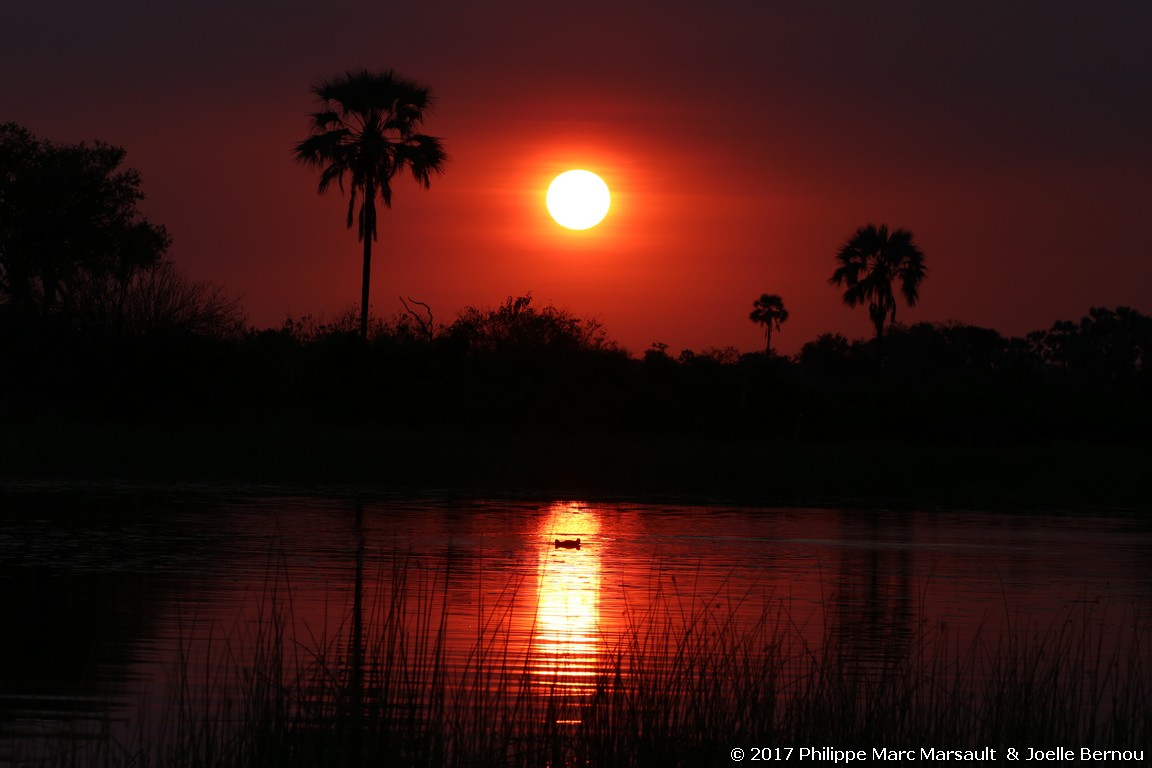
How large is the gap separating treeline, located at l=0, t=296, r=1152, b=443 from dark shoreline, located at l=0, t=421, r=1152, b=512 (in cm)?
640

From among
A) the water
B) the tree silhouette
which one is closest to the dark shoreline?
the water

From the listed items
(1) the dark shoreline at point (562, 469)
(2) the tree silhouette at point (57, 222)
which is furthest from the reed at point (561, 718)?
(2) the tree silhouette at point (57, 222)

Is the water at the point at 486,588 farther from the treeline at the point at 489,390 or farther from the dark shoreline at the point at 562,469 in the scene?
the treeline at the point at 489,390

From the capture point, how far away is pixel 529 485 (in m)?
34.2

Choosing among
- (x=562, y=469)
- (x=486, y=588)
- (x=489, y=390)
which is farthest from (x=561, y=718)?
(x=489, y=390)

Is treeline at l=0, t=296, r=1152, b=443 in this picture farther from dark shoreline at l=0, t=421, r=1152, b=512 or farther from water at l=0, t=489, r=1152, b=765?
water at l=0, t=489, r=1152, b=765

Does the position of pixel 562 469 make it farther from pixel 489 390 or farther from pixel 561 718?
pixel 561 718

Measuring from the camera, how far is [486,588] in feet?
55.4

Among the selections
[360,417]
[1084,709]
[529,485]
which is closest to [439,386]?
[360,417]

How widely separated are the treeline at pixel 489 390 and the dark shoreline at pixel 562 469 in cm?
640

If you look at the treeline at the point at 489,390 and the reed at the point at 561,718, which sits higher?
the treeline at the point at 489,390

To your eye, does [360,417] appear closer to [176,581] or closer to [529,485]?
[529,485]

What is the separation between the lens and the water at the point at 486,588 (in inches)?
448

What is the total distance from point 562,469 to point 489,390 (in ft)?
47.3
